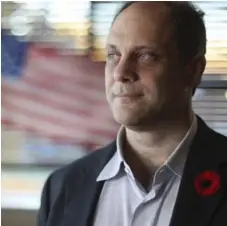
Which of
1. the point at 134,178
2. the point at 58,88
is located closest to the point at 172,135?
the point at 134,178

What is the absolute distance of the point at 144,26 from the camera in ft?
2.98

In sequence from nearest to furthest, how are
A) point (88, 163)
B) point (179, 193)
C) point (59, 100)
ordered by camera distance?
1. point (179, 193)
2. point (88, 163)
3. point (59, 100)

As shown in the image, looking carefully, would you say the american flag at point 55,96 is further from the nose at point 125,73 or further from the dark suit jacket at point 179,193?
the nose at point 125,73

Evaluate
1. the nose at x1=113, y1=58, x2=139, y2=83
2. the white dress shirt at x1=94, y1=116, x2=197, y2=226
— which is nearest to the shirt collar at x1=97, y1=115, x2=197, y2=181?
the white dress shirt at x1=94, y1=116, x2=197, y2=226

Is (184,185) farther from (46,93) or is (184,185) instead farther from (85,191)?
(46,93)

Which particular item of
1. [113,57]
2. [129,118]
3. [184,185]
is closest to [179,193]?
[184,185]

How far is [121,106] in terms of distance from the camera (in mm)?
887

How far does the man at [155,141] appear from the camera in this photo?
0.88 meters

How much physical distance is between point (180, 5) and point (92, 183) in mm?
384

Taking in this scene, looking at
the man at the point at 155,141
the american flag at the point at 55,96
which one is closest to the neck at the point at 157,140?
the man at the point at 155,141

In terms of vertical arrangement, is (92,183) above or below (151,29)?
below

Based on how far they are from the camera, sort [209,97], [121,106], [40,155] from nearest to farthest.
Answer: [121,106] → [209,97] → [40,155]

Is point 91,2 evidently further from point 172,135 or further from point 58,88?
point 172,135

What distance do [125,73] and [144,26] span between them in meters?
0.10
